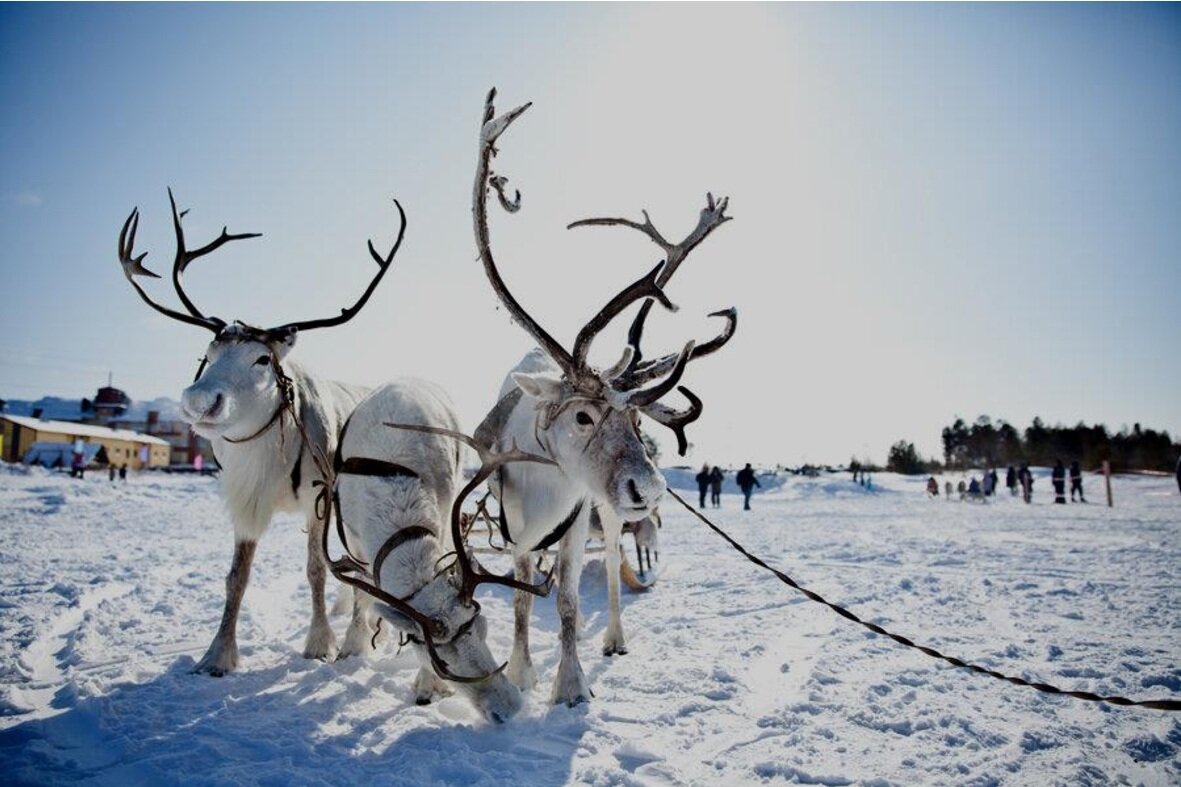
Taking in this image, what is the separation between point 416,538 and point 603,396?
1491 mm

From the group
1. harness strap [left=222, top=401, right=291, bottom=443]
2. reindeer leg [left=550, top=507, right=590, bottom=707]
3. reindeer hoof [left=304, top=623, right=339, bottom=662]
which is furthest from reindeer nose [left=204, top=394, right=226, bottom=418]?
reindeer leg [left=550, top=507, right=590, bottom=707]

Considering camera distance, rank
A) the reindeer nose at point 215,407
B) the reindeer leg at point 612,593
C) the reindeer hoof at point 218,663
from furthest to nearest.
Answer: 1. the reindeer leg at point 612,593
2. the reindeer hoof at point 218,663
3. the reindeer nose at point 215,407

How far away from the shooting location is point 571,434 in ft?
13.6

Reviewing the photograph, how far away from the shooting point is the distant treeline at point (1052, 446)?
223ft

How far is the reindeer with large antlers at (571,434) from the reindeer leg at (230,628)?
2.21 meters

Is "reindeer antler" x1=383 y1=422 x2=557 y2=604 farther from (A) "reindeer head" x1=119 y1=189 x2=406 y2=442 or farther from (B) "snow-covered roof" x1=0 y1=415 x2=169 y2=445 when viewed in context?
(B) "snow-covered roof" x1=0 y1=415 x2=169 y2=445

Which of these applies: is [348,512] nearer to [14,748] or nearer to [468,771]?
[468,771]

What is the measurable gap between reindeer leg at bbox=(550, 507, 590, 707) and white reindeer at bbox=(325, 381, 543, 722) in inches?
33.3

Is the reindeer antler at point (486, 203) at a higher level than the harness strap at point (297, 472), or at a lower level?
higher

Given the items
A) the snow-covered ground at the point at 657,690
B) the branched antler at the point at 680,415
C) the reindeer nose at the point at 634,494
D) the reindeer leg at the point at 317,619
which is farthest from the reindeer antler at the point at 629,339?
the reindeer leg at the point at 317,619

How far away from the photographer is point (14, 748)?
11.1ft

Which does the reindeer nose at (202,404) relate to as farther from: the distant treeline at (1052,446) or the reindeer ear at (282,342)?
the distant treeline at (1052,446)

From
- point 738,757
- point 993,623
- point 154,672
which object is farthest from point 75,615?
point 993,623

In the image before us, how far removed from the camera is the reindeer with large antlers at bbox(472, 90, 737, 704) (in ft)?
12.8
